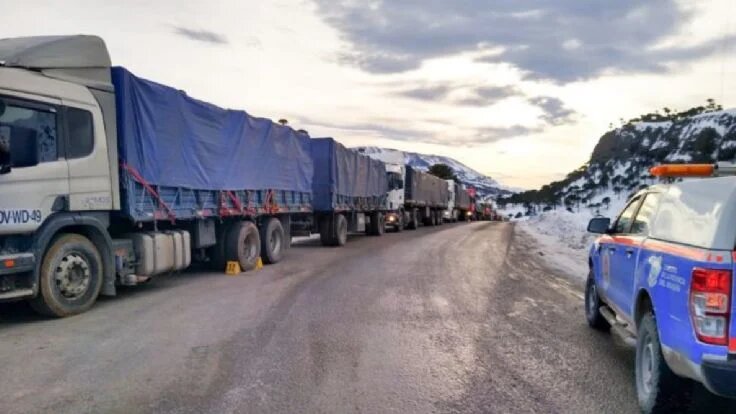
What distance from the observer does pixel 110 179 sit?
9.08 m

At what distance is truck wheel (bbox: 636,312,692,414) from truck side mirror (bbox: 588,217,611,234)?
7.36 ft

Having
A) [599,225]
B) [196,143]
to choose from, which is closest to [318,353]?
[599,225]

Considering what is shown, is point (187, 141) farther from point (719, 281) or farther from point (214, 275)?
point (719, 281)

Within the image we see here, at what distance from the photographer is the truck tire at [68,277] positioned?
25.9 ft

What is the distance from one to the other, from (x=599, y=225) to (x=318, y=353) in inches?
135

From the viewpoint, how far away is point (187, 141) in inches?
455

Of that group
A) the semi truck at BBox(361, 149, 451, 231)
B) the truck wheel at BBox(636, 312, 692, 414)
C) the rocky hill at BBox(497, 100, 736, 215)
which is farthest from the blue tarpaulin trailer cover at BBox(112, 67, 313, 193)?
the rocky hill at BBox(497, 100, 736, 215)

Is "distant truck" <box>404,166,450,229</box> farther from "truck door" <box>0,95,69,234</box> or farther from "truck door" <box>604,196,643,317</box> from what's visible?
"truck door" <box>604,196,643,317</box>

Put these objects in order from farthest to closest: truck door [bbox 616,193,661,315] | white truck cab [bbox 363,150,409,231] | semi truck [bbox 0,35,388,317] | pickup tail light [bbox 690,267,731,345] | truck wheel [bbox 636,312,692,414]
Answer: white truck cab [bbox 363,150,409,231], semi truck [bbox 0,35,388,317], truck door [bbox 616,193,661,315], truck wheel [bbox 636,312,692,414], pickup tail light [bbox 690,267,731,345]

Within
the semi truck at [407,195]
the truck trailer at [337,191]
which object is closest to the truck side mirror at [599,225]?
the truck trailer at [337,191]

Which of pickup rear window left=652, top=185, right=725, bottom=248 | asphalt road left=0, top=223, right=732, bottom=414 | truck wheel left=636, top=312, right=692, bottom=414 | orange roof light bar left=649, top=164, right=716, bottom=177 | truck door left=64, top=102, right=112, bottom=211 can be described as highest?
truck door left=64, top=102, right=112, bottom=211

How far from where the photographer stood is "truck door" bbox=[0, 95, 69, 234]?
743cm

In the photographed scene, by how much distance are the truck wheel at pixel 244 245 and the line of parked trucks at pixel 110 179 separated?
3cm

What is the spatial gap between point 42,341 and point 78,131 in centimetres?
312
